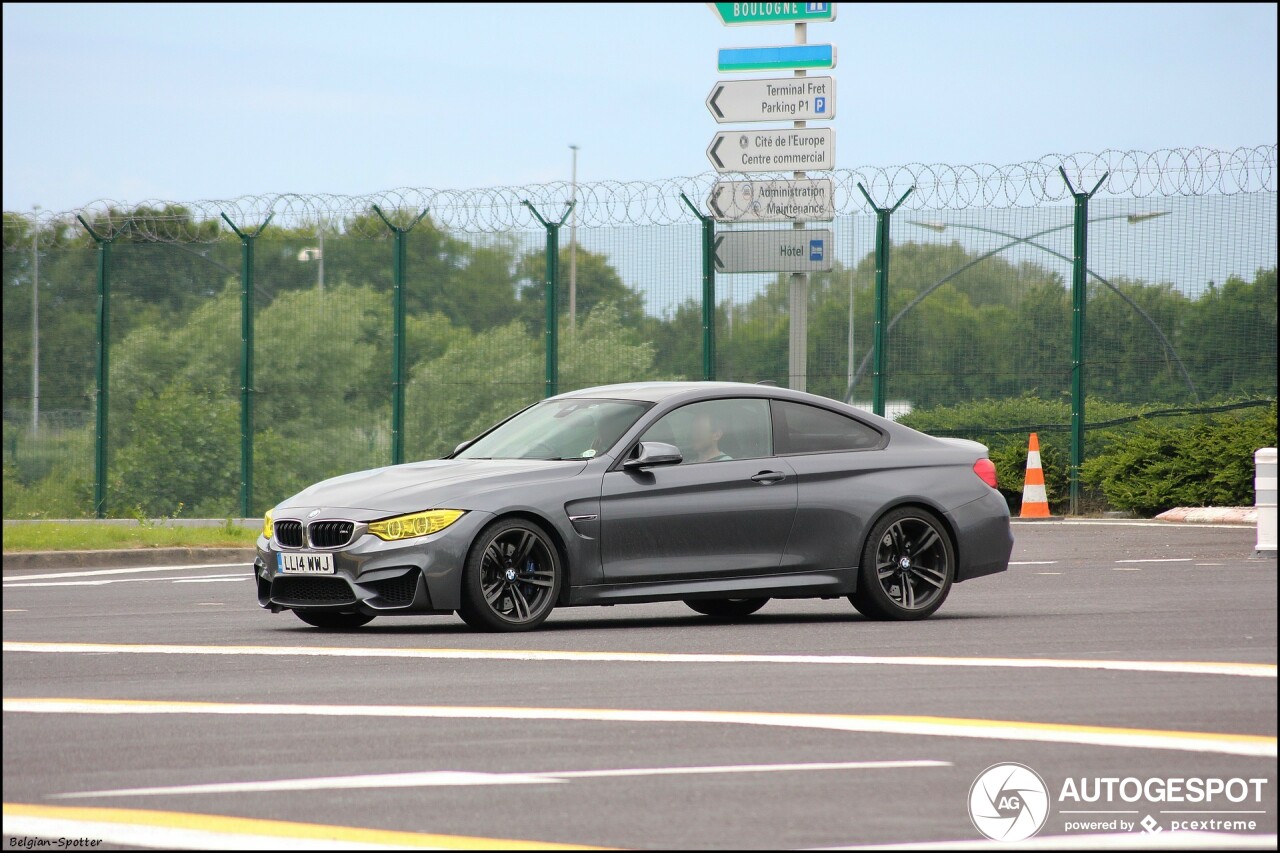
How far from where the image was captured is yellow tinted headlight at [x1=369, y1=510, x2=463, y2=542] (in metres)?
A: 11.0

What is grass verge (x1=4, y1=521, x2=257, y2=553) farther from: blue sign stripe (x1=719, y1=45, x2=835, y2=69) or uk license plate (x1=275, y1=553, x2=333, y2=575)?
blue sign stripe (x1=719, y1=45, x2=835, y2=69)

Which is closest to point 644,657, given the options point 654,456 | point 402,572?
point 402,572

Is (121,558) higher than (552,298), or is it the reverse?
(552,298)

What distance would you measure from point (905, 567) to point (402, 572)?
331 cm

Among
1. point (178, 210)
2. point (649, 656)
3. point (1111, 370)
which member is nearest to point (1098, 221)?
point (1111, 370)

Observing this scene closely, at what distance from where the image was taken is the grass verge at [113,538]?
18.9m

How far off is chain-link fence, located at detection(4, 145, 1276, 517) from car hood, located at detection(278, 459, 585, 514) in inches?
515

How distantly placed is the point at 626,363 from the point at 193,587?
10945mm

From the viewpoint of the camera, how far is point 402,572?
1100 cm

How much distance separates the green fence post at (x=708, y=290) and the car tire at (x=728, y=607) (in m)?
12.4

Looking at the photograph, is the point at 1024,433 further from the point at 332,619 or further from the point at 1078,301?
the point at 332,619

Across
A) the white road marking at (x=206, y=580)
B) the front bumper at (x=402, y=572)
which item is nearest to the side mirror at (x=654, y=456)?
the front bumper at (x=402, y=572)

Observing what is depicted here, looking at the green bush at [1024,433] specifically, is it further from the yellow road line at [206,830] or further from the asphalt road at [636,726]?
the yellow road line at [206,830]

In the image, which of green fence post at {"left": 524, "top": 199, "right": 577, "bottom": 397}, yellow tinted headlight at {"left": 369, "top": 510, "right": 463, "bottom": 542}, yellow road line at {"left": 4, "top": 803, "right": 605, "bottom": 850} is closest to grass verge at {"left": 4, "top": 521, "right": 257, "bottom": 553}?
green fence post at {"left": 524, "top": 199, "right": 577, "bottom": 397}
